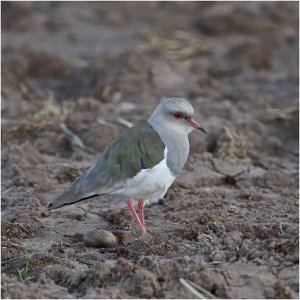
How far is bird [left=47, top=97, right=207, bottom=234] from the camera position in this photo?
233 inches

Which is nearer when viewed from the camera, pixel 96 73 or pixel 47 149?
pixel 47 149

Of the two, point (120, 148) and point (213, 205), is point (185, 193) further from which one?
point (120, 148)

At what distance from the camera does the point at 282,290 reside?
15.5ft

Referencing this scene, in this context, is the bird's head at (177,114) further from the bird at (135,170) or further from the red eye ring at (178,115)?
the bird at (135,170)

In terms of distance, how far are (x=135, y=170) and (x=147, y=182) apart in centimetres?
12

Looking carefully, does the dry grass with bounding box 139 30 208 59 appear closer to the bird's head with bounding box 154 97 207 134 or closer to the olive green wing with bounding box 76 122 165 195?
the bird's head with bounding box 154 97 207 134

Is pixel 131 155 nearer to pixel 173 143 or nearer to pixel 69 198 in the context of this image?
pixel 173 143

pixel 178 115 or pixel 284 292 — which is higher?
pixel 178 115

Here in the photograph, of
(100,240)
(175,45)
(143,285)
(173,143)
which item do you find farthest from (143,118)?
(143,285)

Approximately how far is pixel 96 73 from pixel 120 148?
4.82m

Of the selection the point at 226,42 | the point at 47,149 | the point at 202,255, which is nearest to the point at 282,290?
the point at 202,255

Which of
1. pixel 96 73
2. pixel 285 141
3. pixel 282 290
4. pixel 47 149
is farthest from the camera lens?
pixel 96 73

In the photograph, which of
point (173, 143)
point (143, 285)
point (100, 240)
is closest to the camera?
point (143, 285)

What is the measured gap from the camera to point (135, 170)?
233 inches
